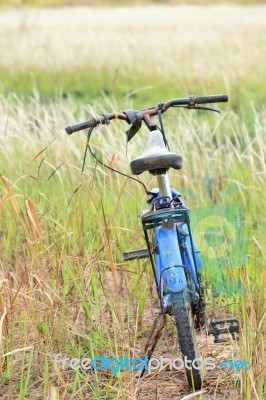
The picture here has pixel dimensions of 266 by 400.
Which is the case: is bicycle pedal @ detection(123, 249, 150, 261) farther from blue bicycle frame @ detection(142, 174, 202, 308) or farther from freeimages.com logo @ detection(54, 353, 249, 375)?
freeimages.com logo @ detection(54, 353, 249, 375)

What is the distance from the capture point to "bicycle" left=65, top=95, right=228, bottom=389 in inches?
112

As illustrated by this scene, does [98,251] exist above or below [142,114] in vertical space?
below

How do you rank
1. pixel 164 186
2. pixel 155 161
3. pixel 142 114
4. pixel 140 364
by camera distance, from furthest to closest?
pixel 140 364
pixel 142 114
pixel 164 186
pixel 155 161

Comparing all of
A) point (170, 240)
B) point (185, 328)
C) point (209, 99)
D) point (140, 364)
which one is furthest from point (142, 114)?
point (140, 364)

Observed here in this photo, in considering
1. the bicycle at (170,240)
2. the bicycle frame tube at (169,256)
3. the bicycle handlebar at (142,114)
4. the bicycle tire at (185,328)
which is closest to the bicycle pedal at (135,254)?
the bicycle at (170,240)

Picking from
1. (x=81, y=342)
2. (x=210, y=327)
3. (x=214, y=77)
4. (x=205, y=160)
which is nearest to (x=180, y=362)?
(x=210, y=327)

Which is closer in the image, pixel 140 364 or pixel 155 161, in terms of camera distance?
pixel 155 161

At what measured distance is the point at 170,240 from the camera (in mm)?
2924

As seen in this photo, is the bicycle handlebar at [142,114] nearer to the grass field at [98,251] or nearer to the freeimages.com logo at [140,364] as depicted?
the grass field at [98,251]

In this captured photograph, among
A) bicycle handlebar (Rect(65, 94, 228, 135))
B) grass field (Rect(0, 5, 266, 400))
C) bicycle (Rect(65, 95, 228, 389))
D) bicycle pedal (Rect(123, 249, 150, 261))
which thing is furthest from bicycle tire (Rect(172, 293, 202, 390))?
bicycle handlebar (Rect(65, 94, 228, 135))

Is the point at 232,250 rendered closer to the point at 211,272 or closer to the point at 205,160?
the point at 211,272

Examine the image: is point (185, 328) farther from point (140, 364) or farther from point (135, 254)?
point (140, 364)

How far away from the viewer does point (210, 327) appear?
334 centimetres

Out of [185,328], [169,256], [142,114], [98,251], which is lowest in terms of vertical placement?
[185,328]
